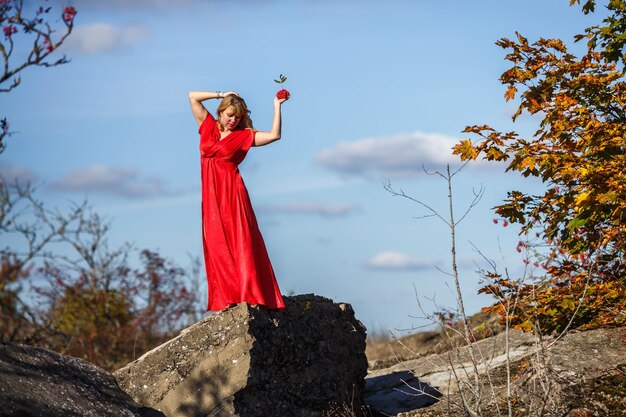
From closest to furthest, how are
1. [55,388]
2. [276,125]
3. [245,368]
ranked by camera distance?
1. [55,388]
2. [245,368]
3. [276,125]

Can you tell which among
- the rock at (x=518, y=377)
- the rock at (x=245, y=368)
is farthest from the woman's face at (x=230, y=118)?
the rock at (x=518, y=377)

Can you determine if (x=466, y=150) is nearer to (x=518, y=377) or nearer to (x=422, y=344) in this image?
(x=518, y=377)

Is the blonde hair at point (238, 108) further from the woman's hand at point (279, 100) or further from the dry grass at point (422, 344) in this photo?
the dry grass at point (422, 344)

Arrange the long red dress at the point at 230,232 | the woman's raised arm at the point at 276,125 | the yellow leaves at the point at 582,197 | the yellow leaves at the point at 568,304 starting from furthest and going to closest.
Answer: the yellow leaves at the point at 568,304
the woman's raised arm at the point at 276,125
the long red dress at the point at 230,232
the yellow leaves at the point at 582,197

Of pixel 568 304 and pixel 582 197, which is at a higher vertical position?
pixel 582 197

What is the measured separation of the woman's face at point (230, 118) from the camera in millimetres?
8414

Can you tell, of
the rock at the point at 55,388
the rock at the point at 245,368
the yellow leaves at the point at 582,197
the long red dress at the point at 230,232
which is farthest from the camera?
the long red dress at the point at 230,232

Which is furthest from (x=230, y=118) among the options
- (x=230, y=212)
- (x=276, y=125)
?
(x=230, y=212)

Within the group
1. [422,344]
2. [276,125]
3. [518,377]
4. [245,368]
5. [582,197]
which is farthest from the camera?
[422,344]

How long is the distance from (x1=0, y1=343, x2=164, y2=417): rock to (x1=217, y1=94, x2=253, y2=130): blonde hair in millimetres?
2777

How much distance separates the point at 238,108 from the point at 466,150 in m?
2.35

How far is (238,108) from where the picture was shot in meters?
8.44

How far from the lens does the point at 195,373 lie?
762 centimetres

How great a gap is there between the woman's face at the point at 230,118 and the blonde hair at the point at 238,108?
2cm
